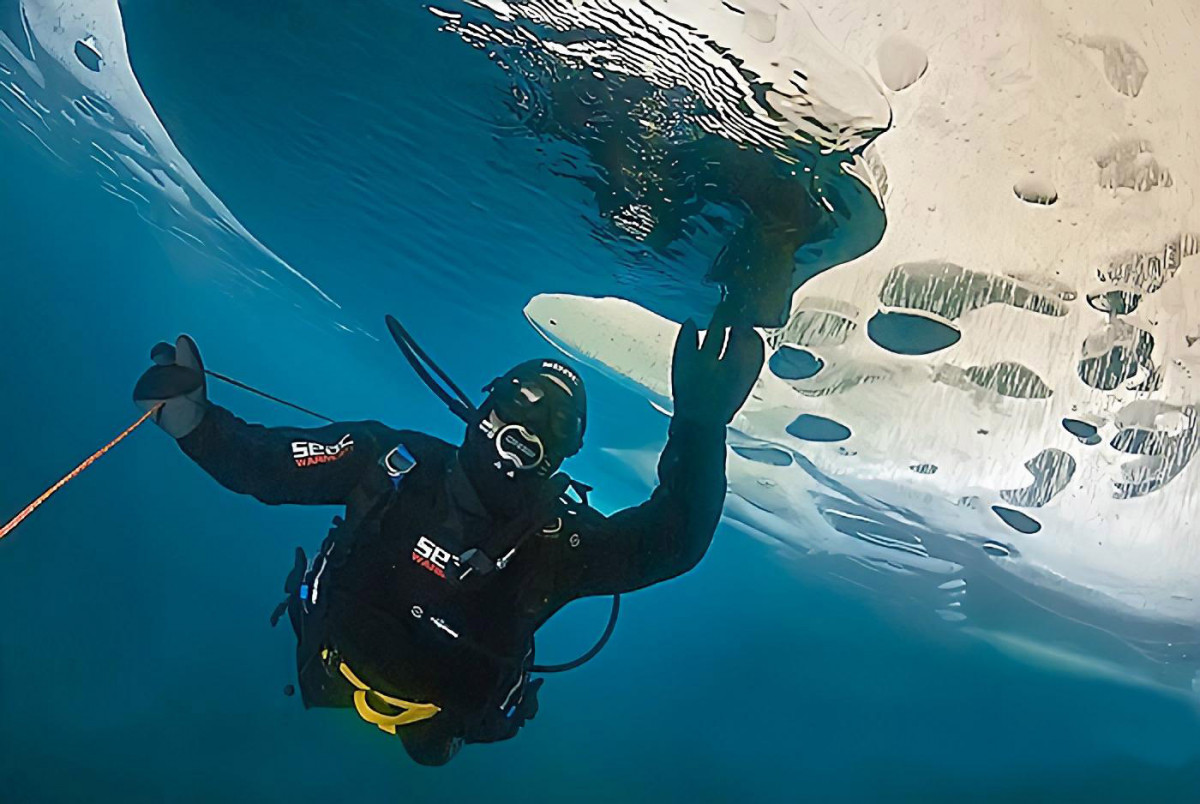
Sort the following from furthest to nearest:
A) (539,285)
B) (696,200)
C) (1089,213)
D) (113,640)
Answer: (113,640)
(539,285)
(696,200)
(1089,213)

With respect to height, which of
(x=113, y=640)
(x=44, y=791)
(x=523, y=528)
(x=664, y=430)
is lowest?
(x=44, y=791)

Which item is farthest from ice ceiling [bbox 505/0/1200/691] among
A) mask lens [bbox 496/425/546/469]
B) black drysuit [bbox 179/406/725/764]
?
mask lens [bbox 496/425/546/469]

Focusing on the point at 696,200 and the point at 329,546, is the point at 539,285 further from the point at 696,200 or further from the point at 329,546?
the point at 329,546

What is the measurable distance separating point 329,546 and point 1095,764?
21.2 metres

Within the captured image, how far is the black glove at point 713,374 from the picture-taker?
4543 millimetres

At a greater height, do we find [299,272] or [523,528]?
[299,272]

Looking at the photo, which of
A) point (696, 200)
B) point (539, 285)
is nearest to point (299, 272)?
point (539, 285)

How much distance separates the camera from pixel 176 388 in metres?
3.82

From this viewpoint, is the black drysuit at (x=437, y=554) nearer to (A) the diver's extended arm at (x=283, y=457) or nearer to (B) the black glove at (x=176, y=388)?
(A) the diver's extended arm at (x=283, y=457)

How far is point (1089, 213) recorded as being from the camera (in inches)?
201

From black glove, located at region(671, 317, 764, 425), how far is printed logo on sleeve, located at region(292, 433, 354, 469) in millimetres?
1955

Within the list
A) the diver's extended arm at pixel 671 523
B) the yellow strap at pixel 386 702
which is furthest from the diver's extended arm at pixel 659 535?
the yellow strap at pixel 386 702

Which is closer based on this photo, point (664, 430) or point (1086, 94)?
point (1086, 94)

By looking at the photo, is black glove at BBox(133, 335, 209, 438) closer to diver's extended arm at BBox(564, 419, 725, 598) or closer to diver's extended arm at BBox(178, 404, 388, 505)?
diver's extended arm at BBox(178, 404, 388, 505)
